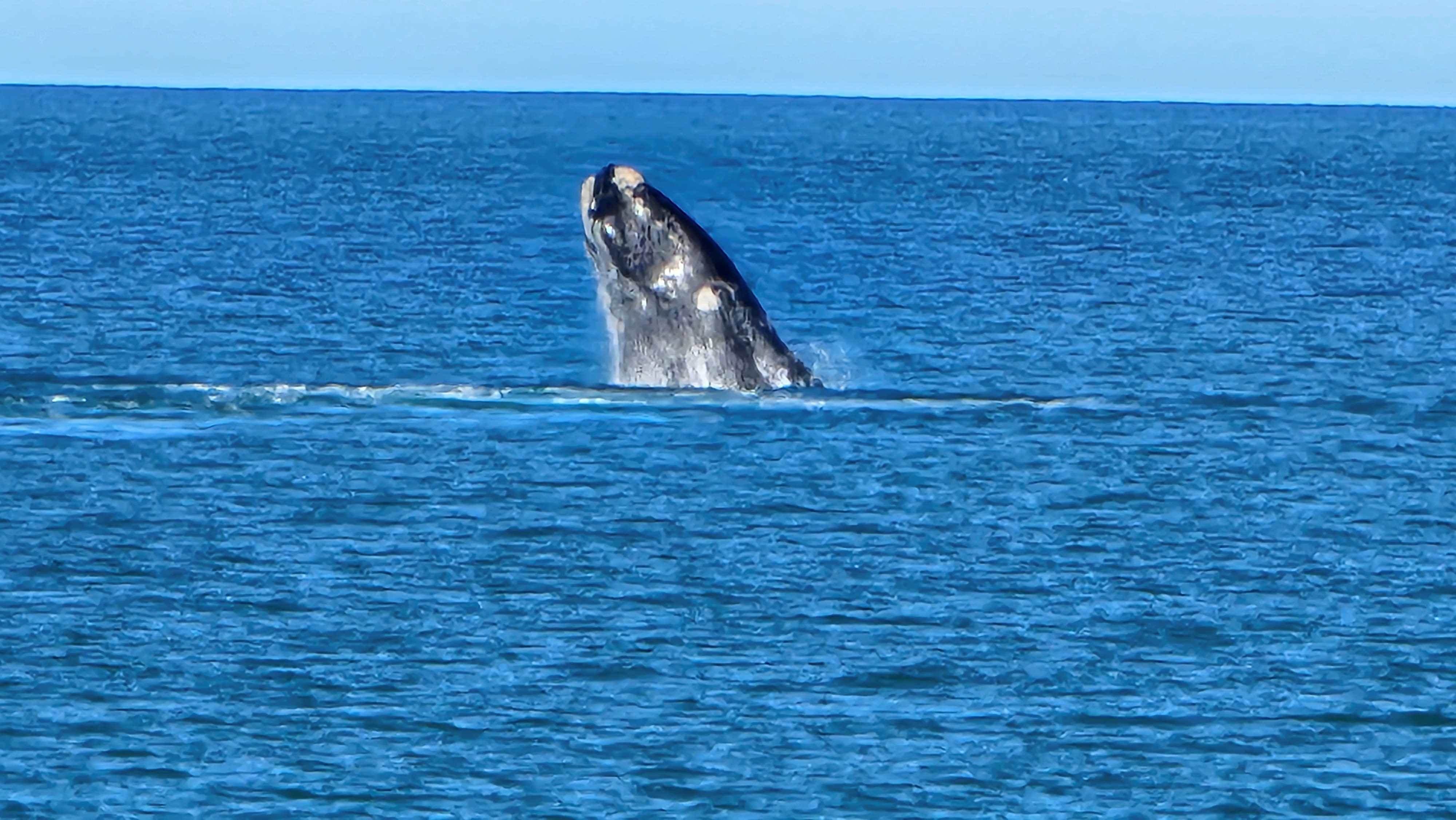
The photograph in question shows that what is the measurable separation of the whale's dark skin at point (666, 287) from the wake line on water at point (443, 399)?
0.57 metres

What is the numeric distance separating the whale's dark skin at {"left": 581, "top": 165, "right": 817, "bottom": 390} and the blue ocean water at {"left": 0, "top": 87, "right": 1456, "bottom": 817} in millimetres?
595

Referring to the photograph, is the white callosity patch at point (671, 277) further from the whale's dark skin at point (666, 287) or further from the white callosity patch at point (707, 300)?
the white callosity patch at point (707, 300)

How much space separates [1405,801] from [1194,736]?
1.60 metres

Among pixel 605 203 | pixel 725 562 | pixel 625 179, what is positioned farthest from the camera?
pixel 625 179

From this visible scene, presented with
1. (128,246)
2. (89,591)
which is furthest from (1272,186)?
(89,591)

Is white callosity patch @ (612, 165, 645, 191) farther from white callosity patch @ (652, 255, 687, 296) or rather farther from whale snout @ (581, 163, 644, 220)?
white callosity patch @ (652, 255, 687, 296)

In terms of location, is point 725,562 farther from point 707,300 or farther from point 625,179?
point 625,179

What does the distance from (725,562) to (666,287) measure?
21.8 ft

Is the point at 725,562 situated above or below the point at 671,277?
below

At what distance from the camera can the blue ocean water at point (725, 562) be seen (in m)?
15.4

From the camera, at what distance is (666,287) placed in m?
27.1

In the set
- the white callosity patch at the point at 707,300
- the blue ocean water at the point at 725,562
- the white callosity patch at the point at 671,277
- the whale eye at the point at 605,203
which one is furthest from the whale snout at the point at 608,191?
the blue ocean water at the point at 725,562

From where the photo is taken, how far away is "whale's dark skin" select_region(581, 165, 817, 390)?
2708cm

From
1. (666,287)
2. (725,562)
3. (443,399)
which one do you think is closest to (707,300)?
(666,287)
